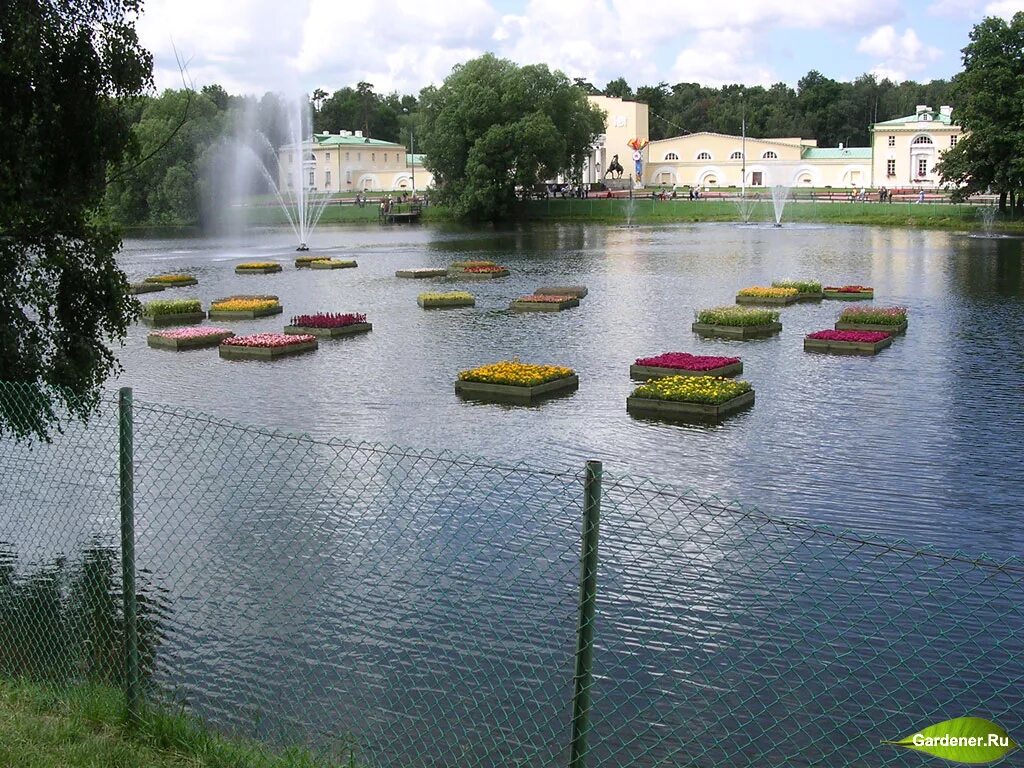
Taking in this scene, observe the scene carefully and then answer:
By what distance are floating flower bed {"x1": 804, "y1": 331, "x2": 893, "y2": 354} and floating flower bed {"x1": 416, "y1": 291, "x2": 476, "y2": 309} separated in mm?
11417

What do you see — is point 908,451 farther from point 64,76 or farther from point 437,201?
point 437,201

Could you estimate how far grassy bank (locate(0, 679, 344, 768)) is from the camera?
591cm

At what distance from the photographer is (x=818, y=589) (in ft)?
32.9

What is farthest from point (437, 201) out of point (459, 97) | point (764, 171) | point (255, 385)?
point (255, 385)

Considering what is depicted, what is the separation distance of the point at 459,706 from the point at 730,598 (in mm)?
2925

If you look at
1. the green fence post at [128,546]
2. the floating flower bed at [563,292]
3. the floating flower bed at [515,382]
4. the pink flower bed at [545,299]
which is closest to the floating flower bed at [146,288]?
the floating flower bed at [563,292]

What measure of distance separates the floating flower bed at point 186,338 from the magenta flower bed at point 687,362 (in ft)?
33.1

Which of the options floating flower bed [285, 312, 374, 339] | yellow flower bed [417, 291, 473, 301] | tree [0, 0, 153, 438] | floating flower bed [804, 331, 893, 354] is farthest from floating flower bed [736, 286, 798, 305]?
tree [0, 0, 153, 438]

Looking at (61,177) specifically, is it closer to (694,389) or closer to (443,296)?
(694,389)

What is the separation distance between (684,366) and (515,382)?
3368 millimetres

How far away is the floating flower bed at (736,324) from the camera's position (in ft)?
83.0

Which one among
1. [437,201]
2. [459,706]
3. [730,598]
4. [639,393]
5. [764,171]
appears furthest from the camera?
[764,171]

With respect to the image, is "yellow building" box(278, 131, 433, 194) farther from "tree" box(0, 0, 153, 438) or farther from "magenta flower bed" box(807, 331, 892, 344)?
"tree" box(0, 0, 153, 438)

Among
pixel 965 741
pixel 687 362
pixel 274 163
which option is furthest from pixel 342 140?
pixel 965 741
